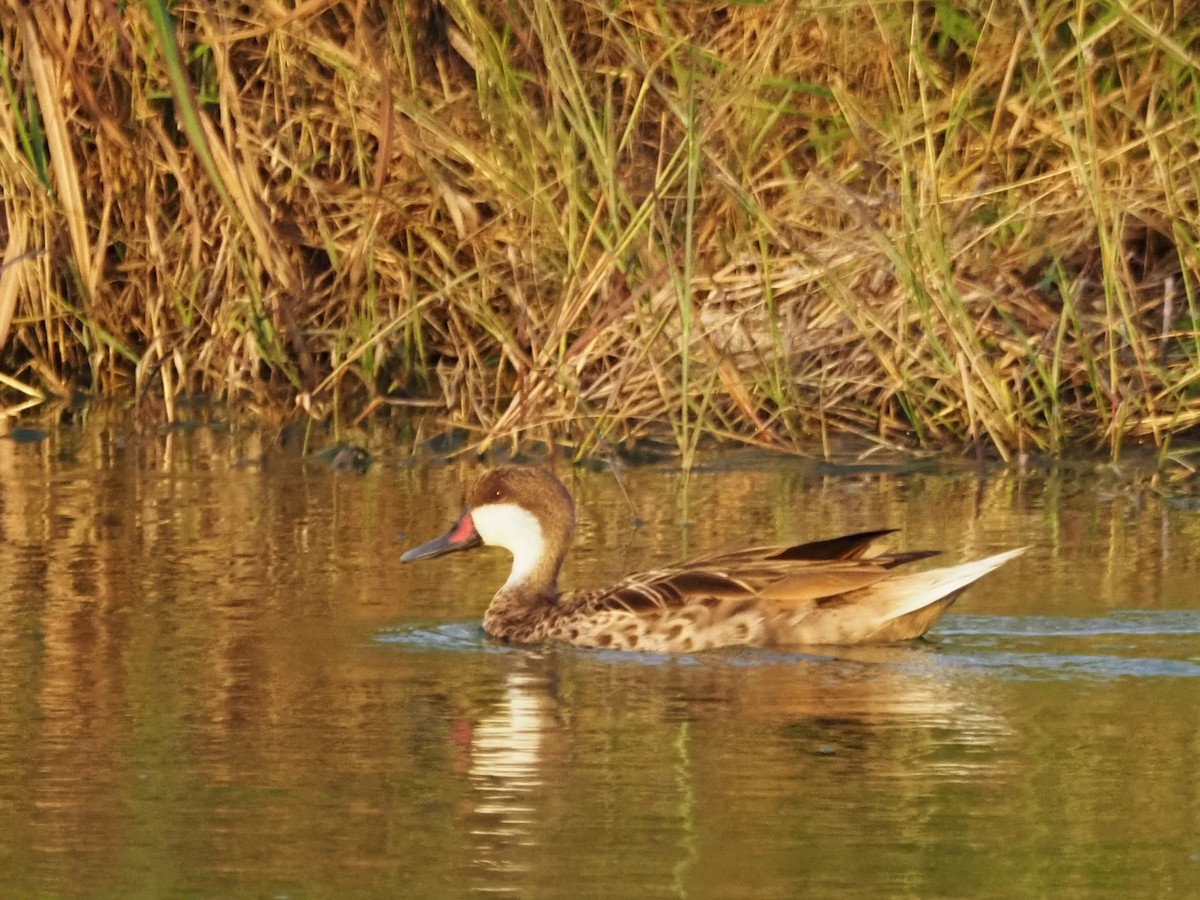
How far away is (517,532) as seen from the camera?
806 cm

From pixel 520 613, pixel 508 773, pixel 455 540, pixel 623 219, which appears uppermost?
→ pixel 623 219

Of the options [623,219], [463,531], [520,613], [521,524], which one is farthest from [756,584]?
[623,219]

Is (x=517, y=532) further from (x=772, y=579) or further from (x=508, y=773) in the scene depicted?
(x=508, y=773)

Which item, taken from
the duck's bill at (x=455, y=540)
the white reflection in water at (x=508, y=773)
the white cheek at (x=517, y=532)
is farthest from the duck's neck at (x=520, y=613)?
the white reflection in water at (x=508, y=773)

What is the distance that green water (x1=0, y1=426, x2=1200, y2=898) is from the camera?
187 inches

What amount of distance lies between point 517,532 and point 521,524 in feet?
0.09

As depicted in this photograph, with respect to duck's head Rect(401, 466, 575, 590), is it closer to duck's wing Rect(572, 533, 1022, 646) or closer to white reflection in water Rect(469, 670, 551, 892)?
duck's wing Rect(572, 533, 1022, 646)

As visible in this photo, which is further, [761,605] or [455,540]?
[455,540]

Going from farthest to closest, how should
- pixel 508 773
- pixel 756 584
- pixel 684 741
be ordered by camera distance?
pixel 756 584
pixel 684 741
pixel 508 773

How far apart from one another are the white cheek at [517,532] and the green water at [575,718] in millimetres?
196

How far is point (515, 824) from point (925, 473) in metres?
5.54

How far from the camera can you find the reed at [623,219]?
34.3ft

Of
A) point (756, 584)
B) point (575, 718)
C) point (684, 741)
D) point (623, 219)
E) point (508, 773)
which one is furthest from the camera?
point (623, 219)

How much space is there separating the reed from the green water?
890 mm
